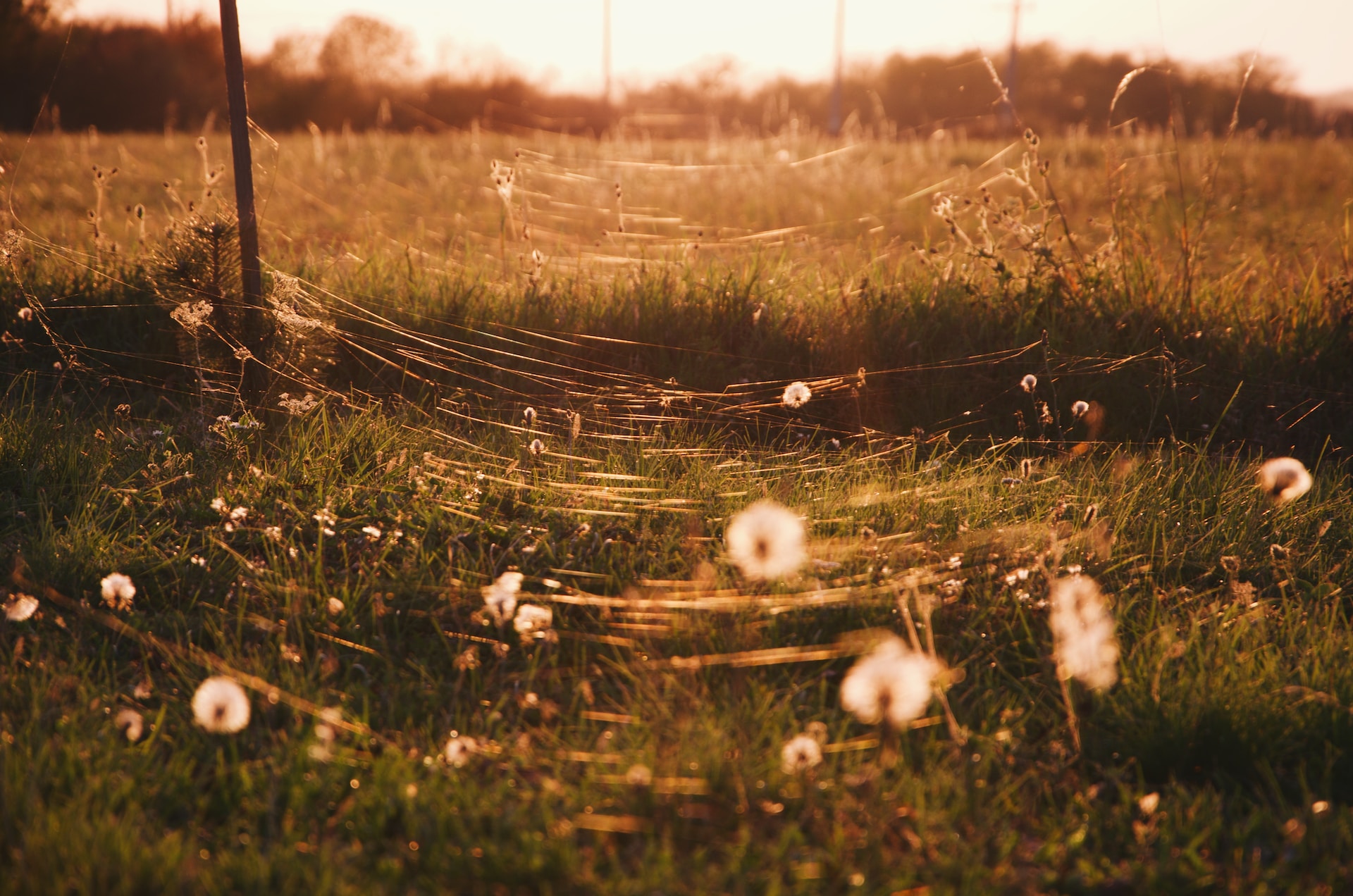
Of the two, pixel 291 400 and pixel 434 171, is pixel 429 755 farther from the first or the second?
pixel 434 171

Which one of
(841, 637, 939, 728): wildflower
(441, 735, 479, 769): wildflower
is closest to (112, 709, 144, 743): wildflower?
(441, 735, 479, 769): wildflower

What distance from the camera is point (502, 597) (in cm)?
188

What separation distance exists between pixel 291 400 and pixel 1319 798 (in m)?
2.87

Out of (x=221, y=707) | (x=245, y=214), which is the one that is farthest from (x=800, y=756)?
(x=245, y=214)

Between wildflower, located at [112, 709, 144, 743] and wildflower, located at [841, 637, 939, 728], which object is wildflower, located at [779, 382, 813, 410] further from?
wildflower, located at [112, 709, 144, 743]

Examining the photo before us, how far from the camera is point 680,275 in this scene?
421cm

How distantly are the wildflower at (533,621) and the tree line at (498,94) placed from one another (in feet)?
21.2

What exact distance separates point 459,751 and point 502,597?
0.34 metres

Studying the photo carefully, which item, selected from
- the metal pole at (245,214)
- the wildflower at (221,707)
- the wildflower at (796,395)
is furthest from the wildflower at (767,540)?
the metal pole at (245,214)

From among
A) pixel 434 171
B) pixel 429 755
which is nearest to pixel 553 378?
pixel 429 755

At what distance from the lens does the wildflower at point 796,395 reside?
111 inches

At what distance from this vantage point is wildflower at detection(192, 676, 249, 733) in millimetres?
1576

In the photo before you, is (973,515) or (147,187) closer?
(973,515)

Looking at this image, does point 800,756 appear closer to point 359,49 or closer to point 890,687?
point 890,687
